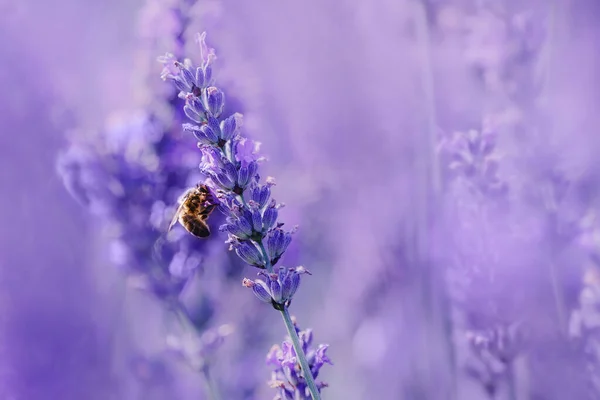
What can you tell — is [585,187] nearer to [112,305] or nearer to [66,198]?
[112,305]

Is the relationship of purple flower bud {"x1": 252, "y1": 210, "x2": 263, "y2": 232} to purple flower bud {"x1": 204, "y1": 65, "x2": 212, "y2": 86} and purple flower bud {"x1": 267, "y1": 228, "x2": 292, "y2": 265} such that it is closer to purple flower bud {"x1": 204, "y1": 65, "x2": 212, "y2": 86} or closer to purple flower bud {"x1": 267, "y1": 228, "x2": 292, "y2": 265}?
purple flower bud {"x1": 267, "y1": 228, "x2": 292, "y2": 265}

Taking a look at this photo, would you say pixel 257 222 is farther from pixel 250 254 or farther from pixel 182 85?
pixel 182 85

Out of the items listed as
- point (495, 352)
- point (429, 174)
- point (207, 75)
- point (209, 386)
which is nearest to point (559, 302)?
point (495, 352)

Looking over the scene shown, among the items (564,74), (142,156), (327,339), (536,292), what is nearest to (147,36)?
(142,156)

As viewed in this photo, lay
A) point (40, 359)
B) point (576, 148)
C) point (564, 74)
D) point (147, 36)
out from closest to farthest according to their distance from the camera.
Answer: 1. point (147, 36)
2. point (40, 359)
3. point (576, 148)
4. point (564, 74)

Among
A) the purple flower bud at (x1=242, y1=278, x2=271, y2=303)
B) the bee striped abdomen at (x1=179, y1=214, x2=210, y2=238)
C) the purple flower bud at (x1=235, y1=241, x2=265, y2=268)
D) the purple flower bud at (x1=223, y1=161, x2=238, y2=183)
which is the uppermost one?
the bee striped abdomen at (x1=179, y1=214, x2=210, y2=238)

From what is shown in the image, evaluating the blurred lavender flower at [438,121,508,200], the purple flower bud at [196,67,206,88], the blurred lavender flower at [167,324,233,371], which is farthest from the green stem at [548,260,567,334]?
the purple flower bud at [196,67,206,88]
